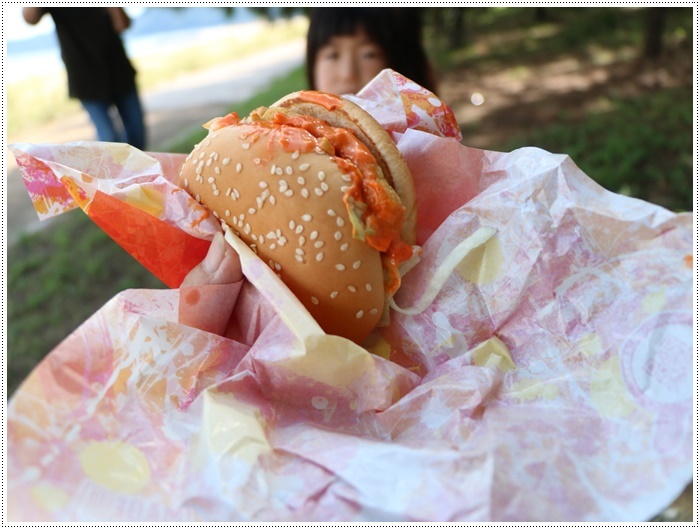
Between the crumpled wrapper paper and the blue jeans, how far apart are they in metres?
2.31

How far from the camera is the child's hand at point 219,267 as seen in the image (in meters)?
1.33

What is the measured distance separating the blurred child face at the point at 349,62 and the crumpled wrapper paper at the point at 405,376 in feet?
3.17

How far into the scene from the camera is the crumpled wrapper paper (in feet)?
3.41

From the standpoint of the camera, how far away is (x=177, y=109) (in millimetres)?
7672

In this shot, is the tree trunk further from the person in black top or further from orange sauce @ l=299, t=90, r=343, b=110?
orange sauce @ l=299, t=90, r=343, b=110

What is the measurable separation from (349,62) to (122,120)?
75.0 inches

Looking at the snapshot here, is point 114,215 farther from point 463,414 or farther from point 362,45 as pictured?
point 362,45

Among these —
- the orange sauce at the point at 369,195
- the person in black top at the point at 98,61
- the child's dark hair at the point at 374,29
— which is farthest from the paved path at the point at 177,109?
the orange sauce at the point at 369,195

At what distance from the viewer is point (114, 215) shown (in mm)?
1341

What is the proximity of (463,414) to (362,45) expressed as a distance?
1.74 metres

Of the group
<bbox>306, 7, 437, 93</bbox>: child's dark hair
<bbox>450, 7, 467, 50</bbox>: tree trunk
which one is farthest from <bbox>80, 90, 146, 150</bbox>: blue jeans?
<bbox>450, 7, 467, 50</bbox>: tree trunk

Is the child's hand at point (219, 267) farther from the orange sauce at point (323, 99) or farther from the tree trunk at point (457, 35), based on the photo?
the tree trunk at point (457, 35)

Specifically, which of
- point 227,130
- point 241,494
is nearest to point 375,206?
point 227,130

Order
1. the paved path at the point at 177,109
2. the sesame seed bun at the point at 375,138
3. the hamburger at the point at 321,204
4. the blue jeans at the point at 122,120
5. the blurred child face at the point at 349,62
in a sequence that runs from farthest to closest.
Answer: the paved path at the point at 177,109 → the blue jeans at the point at 122,120 → the blurred child face at the point at 349,62 → the sesame seed bun at the point at 375,138 → the hamburger at the point at 321,204
